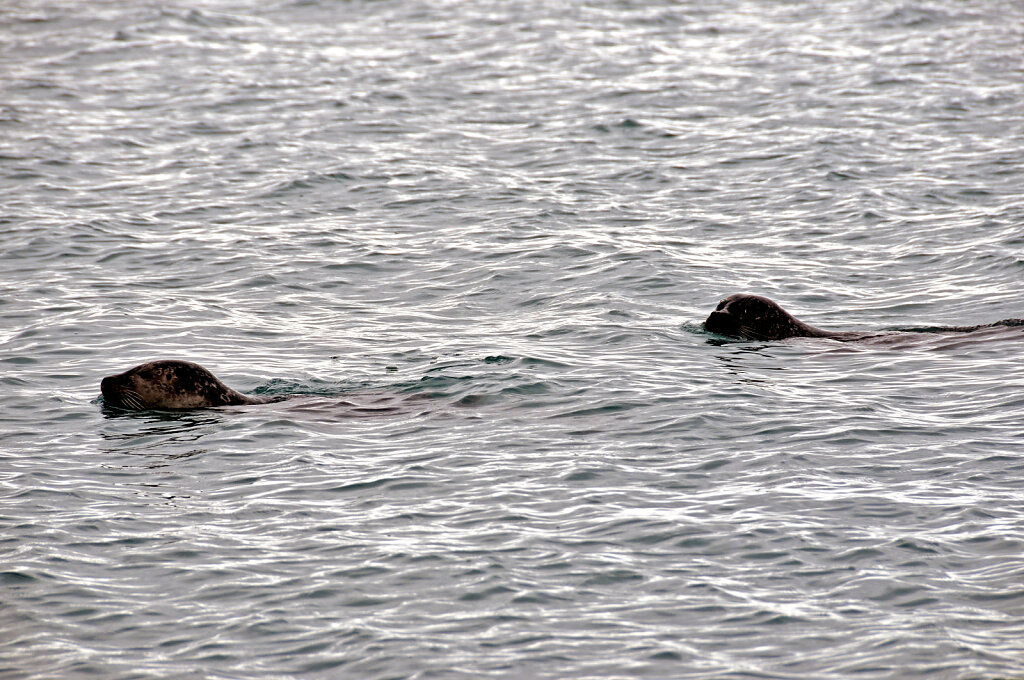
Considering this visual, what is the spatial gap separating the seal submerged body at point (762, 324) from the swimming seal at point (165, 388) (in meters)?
5.21

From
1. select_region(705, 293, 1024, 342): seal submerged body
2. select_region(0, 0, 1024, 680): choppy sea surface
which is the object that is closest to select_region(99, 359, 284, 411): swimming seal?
select_region(0, 0, 1024, 680): choppy sea surface

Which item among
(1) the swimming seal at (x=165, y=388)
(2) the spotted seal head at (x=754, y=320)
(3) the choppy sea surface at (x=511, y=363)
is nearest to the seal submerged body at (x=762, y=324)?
Answer: (2) the spotted seal head at (x=754, y=320)

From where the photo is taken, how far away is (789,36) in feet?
97.4

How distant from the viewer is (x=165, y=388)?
34.8 feet

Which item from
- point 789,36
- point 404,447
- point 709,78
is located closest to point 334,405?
point 404,447

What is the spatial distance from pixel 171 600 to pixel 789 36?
1020 inches

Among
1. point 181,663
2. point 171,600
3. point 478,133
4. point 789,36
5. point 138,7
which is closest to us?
point 181,663

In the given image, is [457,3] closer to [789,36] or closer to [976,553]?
[789,36]

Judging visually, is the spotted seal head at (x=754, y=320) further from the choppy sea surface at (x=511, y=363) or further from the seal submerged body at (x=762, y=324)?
the choppy sea surface at (x=511, y=363)

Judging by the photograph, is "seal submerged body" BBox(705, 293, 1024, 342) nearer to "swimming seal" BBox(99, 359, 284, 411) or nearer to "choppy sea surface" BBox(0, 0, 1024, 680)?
"choppy sea surface" BBox(0, 0, 1024, 680)

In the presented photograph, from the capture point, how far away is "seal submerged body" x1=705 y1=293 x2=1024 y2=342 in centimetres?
1245

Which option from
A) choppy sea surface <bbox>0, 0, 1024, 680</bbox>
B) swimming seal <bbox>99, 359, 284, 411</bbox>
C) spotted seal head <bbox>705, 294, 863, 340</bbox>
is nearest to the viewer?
choppy sea surface <bbox>0, 0, 1024, 680</bbox>

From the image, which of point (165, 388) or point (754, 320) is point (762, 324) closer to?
point (754, 320)

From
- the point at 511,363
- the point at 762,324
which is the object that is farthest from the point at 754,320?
the point at 511,363
